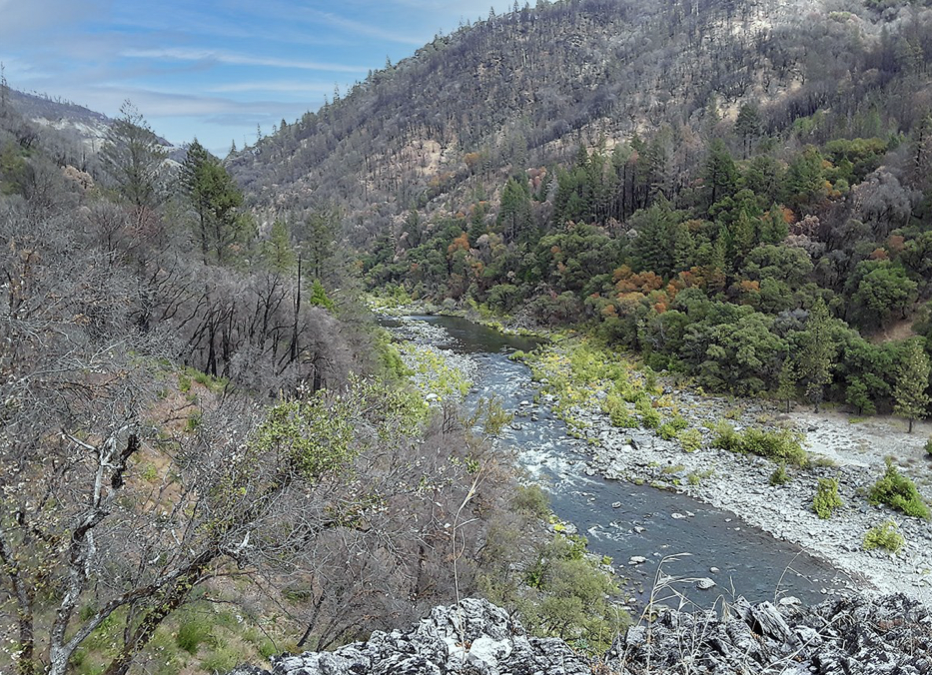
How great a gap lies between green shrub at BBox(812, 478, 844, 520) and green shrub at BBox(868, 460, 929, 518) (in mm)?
1047

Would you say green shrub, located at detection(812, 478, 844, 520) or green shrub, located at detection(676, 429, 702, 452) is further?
green shrub, located at detection(676, 429, 702, 452)

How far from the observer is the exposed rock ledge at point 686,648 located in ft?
13.1

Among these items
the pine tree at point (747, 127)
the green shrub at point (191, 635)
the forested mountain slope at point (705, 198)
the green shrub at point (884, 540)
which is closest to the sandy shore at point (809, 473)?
the green shrub at point (884, 540)

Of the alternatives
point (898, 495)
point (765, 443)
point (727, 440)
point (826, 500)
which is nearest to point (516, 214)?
point (727, 440)

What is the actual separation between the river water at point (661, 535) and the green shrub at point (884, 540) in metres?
1.81

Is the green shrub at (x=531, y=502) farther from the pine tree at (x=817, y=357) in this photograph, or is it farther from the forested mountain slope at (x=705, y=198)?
the pine tree at (x=817, y=357)

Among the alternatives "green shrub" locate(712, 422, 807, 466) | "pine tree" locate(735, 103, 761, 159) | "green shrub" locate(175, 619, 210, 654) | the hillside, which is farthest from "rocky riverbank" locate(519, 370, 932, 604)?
"pine tree" locate(735, 103, 761, 159)

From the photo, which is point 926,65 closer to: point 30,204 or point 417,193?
point 417,193

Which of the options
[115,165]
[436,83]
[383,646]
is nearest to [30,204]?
[115,165]

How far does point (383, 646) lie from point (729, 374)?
87.7 feet

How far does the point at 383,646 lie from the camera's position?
181 inches

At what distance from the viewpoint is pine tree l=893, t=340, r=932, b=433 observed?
2089 centimetres

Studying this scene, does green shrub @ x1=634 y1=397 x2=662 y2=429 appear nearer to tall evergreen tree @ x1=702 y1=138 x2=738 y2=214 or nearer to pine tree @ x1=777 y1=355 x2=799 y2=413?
pine tree @ x1=777 y1=355 x2=799 y2=413

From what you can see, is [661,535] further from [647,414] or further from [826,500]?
[647,414]
